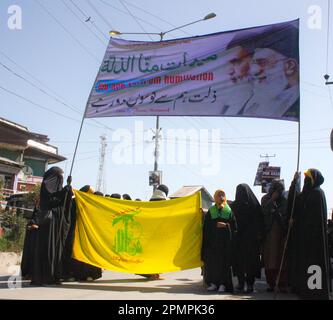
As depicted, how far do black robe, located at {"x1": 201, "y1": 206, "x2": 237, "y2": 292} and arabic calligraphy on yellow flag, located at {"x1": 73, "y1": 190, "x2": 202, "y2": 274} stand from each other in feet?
0.66

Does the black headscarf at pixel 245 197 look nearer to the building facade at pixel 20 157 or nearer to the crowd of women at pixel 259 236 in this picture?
the crowd of women at pixel 259 236

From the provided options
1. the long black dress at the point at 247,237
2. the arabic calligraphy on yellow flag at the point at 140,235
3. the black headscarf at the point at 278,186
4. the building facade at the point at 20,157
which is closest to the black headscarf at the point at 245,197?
the long black dress at the point at 247,237

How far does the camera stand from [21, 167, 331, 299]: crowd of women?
5473 millimetres

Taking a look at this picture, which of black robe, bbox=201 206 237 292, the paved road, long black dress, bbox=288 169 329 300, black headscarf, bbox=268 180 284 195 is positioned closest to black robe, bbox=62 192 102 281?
the paved road

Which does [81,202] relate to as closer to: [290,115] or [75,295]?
[75,295]

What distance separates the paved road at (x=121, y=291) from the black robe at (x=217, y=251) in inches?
9.7

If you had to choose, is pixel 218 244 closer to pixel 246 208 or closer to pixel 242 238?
pixel 242 238

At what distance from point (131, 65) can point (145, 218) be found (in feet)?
9.12

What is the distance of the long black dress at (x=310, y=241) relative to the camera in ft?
17.2

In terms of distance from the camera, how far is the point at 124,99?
7512mm

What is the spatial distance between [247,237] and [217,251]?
1.58 ft

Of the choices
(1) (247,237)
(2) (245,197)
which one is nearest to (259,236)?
(1) (247,237)

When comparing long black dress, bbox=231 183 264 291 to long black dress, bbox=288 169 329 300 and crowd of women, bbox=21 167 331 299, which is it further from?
long black dress, bbox=288 169 329 300
